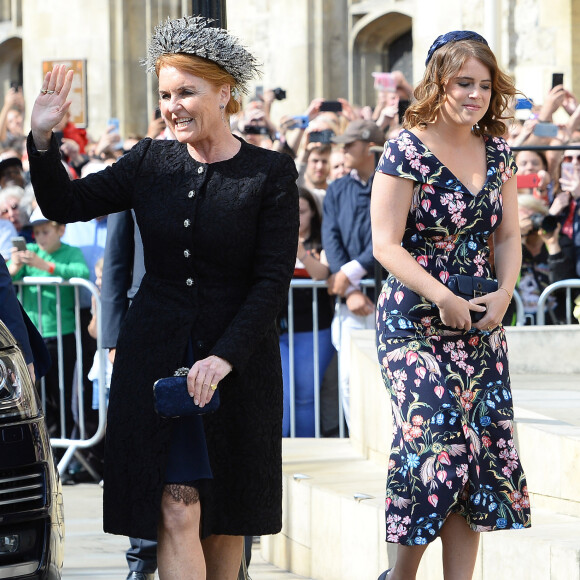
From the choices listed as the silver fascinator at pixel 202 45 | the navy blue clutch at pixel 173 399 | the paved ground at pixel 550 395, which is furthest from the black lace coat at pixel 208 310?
the paved ground at pixel 550 395

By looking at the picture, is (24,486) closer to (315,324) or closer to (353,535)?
(353,535)

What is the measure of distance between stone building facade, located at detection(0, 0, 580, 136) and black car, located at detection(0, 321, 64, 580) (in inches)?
541

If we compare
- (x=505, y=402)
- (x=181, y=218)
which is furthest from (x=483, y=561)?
(x=181, y=218)

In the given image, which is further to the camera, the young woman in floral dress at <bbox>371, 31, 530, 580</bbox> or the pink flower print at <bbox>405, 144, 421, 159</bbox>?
the pink flower print at <bbox>405, 144, 421, 159</bbox>

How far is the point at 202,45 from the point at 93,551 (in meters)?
3.29

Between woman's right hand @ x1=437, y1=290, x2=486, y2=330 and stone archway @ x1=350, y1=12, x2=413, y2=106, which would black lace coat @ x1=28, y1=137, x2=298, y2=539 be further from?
stone archway @ x1=350, y1=12, x2=413, y2=106

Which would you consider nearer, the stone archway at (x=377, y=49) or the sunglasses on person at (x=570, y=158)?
the sunglasses on person at (x=570, y=158)

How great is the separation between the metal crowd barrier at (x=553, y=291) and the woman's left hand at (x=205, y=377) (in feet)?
14.8

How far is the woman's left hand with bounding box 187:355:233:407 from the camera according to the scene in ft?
12.9

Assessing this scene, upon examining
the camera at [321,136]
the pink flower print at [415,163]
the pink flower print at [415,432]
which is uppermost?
the camera at [321,136]

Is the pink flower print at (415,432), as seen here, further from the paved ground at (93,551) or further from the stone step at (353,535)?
the paved ground at (93,551)

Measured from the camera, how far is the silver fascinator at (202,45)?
412cm

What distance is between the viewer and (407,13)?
82.2 ft

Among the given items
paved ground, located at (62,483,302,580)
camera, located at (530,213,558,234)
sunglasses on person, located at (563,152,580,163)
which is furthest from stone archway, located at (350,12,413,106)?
paved ground, located at (62,483,302,580)
